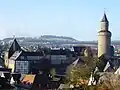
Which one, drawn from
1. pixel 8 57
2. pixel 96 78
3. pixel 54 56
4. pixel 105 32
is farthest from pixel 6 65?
pixel 96 78

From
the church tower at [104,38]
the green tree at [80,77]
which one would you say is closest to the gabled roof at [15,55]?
the church tower at [104,38]

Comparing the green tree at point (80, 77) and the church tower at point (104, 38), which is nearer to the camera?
the green tree at point (80, 77)

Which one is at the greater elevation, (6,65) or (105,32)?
(105,32)

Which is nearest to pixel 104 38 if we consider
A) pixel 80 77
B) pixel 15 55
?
pixel 15 55

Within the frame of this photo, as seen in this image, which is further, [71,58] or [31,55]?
Answer: [71,58]

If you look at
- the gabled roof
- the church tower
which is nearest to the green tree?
the church tower

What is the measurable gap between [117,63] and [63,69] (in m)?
10.1

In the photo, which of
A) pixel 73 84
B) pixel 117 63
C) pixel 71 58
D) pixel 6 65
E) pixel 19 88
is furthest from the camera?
pixel 71 58

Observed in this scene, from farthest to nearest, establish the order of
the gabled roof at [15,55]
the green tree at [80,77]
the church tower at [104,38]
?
the church tower at [104,38] → the gabled roof at [15,55] → the green tree at [80,77]

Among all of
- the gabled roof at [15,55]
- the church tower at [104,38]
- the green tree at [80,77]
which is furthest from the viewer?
the church tower at [104,38]

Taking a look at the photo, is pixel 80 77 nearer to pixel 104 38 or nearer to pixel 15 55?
pixel 15 55

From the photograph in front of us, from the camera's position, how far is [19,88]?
45.9m

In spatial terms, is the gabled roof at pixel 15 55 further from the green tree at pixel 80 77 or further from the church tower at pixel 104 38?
the green tree at pixel 80 77

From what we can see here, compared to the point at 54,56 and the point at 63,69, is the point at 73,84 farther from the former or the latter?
the point at 54,56
